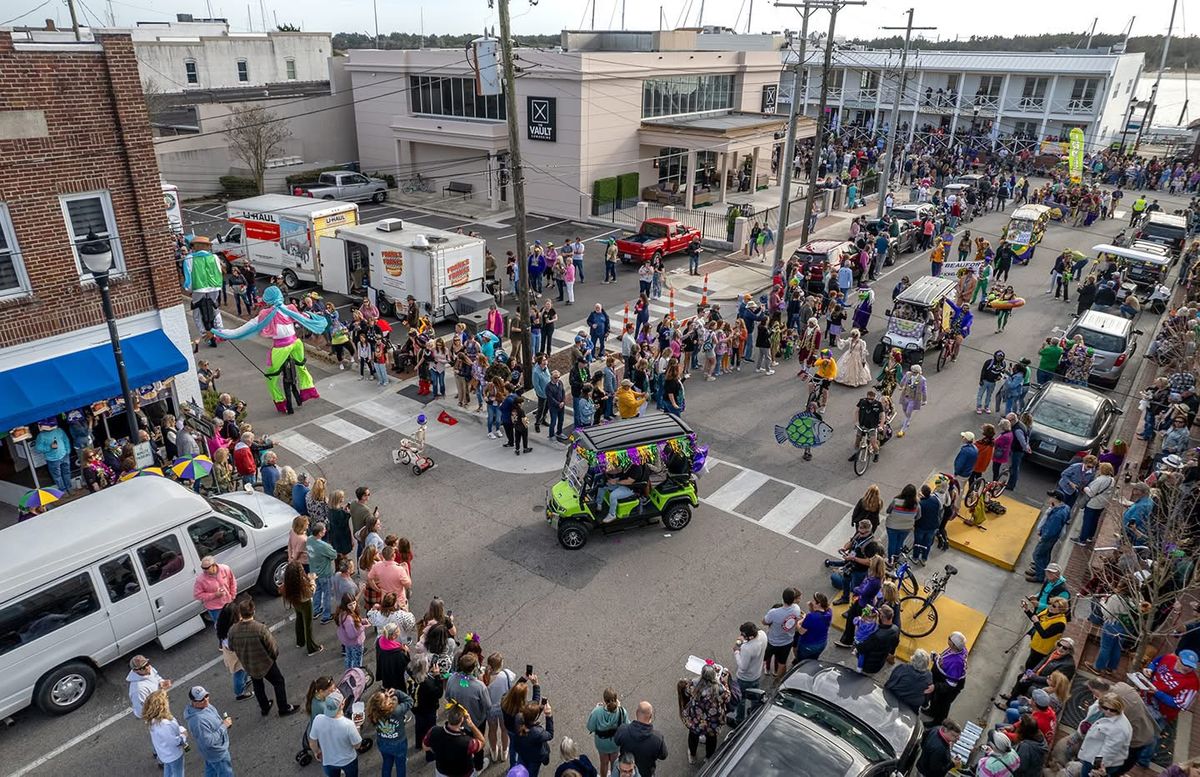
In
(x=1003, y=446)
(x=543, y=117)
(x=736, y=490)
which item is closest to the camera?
(x=1003, y=446)

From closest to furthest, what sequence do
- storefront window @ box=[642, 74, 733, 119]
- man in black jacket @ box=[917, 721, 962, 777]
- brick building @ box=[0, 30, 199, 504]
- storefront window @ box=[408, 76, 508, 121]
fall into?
man in black jacket @ box=[917, 721, 962, 777], brick building @ box=[0, 30, 199, 504], storefront window @ box=[408, 76, 508, 121], storefront window @ box=[642, 74, 733, 119]

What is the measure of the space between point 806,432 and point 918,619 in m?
4.90

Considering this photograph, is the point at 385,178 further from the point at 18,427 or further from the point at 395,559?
the point at 395,559

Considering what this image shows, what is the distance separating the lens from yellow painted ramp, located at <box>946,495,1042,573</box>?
1252 centimetres

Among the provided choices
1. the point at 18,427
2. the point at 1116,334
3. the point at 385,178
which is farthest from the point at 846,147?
the point at 18,427

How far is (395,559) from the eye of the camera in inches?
414

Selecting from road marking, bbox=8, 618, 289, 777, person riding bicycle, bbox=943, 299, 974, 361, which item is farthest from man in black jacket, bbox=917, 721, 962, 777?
person riding bicycle, bbox=943, 299, 974, 361

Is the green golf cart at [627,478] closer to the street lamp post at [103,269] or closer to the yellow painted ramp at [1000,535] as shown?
the yellow painted ramp at [1000,535]

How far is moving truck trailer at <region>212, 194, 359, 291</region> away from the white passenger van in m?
15.3

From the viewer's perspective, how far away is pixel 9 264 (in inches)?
509

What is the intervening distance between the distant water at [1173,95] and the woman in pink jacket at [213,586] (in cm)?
13602

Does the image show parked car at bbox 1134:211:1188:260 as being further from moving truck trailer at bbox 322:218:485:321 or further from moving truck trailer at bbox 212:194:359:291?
moving truck trailer at bbox 212:194:359:291

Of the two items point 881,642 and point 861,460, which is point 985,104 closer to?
point 861,460

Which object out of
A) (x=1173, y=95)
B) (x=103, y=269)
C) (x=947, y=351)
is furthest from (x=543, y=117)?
(x=1173, y=95)
